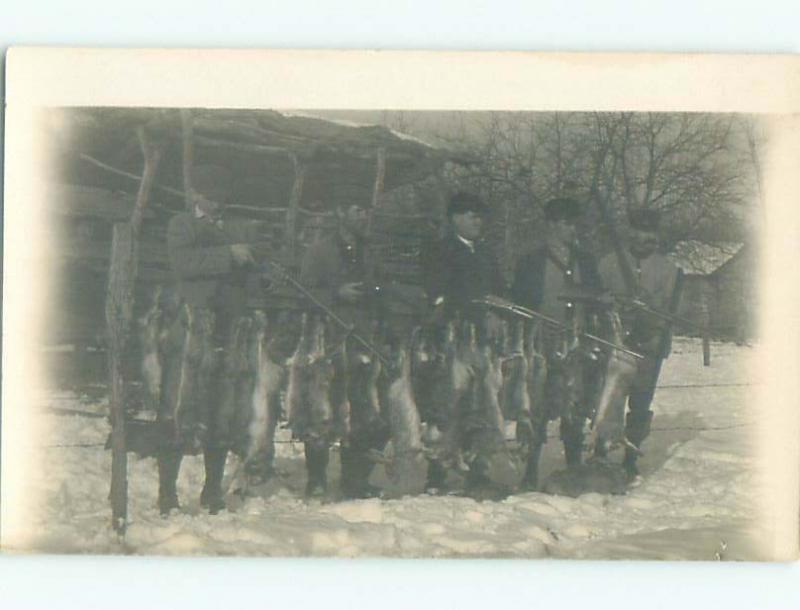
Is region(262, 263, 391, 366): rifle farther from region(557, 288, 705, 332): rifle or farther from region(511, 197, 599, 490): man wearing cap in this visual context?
region(557, 288, 705, 332): rifle

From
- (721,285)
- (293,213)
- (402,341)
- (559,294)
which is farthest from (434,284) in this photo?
(721,285)

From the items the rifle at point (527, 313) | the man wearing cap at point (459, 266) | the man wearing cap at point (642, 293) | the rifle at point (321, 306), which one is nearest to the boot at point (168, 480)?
the rifle at point (321, 306)

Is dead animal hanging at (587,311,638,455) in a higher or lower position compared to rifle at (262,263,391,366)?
lower

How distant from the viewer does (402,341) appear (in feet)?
18.2

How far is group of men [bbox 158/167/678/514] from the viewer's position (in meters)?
5.54

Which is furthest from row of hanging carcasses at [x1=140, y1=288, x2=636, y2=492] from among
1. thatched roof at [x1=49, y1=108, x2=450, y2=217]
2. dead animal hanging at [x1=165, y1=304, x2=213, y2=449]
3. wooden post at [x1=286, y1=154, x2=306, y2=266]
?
thatched roof at [x1=49, y1=108, x2=450, y2=217]

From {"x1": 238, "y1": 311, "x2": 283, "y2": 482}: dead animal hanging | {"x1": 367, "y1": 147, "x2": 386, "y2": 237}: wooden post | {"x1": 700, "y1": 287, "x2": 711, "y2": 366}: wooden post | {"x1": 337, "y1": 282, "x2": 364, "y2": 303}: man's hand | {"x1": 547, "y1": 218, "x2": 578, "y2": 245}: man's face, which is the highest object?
{"x1": 367, "y1": 147, "x2": 386, "y2": 237}: wooden post

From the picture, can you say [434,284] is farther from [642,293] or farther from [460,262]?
[642,293]

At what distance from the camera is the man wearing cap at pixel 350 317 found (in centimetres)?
554

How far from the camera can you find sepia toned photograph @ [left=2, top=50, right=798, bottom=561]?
18.2ft

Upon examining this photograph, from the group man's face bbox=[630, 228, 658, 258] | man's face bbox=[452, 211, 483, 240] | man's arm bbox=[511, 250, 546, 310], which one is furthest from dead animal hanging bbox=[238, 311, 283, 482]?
man's face bbox=[630, 228, 658, 258]

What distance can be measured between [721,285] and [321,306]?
1.58m

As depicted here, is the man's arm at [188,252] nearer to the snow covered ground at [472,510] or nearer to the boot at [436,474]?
the snow covered ground at [472,510]

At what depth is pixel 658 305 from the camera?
5578 mm
